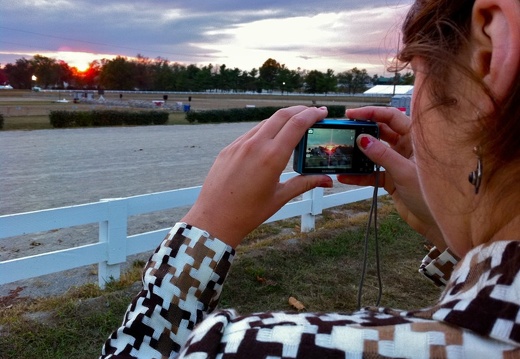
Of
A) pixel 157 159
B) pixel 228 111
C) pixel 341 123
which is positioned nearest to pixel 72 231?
pixel 341 123

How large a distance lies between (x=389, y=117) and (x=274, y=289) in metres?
3.48

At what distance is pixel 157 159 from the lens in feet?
52.9

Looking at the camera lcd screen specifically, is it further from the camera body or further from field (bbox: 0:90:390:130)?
field (bbox: 0:90:390:130)

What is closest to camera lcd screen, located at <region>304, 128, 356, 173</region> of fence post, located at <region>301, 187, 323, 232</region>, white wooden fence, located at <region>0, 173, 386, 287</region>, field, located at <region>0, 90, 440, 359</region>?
field, located at <region>0, 90, 440, 359</region>

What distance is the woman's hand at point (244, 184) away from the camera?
0.94 meters

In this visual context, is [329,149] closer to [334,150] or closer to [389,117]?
[334,150]

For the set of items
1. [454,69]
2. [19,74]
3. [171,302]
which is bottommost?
[171,302]

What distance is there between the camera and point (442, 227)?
775 mm

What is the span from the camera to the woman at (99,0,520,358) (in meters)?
0.57

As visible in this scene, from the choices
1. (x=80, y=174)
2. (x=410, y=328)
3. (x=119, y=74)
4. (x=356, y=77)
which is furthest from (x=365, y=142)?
(x=119, y=74)

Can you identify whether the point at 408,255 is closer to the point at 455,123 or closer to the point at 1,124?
the point at 455,123

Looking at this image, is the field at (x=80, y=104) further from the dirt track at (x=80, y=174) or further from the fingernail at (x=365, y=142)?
the fingernail at (x=365, y=142)

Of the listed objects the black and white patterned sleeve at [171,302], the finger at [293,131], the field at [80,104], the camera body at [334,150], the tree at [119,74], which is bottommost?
the field at [80,104]

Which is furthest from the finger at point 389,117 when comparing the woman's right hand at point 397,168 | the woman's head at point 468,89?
the woman's head at point 468,89
